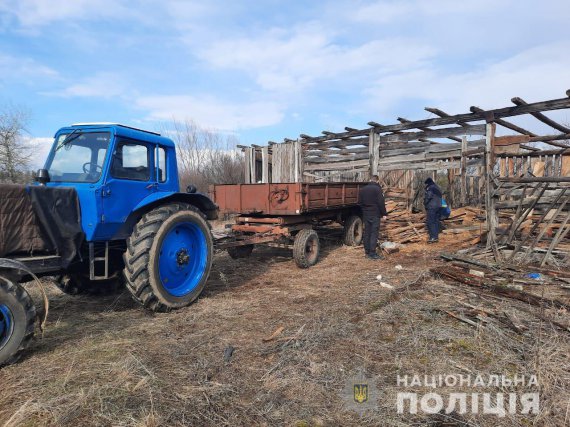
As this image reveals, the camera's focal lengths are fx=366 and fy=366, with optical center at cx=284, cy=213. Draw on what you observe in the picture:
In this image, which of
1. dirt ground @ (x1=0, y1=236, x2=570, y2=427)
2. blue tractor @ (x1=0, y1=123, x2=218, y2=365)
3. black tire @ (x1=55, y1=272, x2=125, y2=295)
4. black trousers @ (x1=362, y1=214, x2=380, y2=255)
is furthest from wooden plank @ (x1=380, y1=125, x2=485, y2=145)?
black tire @ (x1=55, y1=272, x2=125, y2=295)

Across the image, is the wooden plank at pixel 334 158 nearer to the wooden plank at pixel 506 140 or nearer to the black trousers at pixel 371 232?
the wooden plank at pixel 506 140

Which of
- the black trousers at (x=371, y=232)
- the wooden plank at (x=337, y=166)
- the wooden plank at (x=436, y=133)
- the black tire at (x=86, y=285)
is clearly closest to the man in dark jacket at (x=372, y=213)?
the black trousers at (x=371, y=232)

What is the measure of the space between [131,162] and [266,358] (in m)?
3.13

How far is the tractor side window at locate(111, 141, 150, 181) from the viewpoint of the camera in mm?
4688

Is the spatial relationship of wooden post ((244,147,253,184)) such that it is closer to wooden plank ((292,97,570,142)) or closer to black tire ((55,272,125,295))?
wooden plank ((292,97,570,142))

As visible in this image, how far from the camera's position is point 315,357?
12.0 feet

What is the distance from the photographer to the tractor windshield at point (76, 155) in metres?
4.68

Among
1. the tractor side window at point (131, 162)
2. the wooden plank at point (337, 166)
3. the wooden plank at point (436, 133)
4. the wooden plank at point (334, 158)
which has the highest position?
the wooden plank at point (436, 133)

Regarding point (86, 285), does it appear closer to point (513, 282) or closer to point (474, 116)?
point (513, 282)

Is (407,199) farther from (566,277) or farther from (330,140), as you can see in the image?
(566,277)

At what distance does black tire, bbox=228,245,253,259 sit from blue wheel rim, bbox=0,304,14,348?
513 cm

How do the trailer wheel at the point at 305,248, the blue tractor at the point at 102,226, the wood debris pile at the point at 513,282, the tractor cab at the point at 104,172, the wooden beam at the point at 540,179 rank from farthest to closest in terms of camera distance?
the trailer wheel at the point at 305,248 → the wooden beam at the point at 540,179 → the wood debris pile at the point at 513,282 → the tractor cab at the point at 104,172 → the blue tractor at the point at 102,226

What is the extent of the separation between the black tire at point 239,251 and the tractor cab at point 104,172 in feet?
11.0

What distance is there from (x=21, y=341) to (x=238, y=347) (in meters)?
2.02
